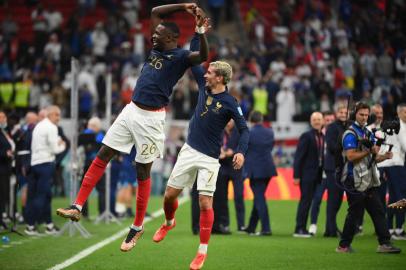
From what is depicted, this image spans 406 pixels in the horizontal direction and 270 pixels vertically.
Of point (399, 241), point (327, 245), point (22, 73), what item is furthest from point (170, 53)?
point (22, 73)

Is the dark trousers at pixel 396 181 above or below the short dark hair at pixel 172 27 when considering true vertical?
below

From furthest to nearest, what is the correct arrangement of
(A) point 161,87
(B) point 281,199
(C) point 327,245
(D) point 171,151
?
(D) point 171,151 → (B) point 281,199 → (C) point 327,245 → (A) point 161,87

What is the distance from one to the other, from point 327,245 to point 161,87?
526cm

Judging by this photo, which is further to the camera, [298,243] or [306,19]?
[306,19]

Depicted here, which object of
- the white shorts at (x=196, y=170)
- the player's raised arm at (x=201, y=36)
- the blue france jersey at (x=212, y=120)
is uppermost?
the player's raised arm at (x=201, y=36)

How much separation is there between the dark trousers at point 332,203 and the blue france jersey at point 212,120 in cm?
558

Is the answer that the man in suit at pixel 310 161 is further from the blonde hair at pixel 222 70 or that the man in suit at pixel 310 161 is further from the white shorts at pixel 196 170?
the blonde hair at pixel 222 70

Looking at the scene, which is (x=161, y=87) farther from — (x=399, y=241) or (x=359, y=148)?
(x=399, y=241)

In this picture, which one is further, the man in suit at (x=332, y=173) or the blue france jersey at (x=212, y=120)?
the man in suit at (x=332, y=173)

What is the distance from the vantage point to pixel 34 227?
17.3 meters

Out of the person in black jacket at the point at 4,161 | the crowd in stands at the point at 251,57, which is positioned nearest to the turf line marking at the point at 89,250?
the person in black jacket at the point at 4,161

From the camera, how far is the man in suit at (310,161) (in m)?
17.2

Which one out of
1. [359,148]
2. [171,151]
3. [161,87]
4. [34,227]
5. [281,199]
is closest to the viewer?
[161,87]

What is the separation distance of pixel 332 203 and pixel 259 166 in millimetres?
1708
